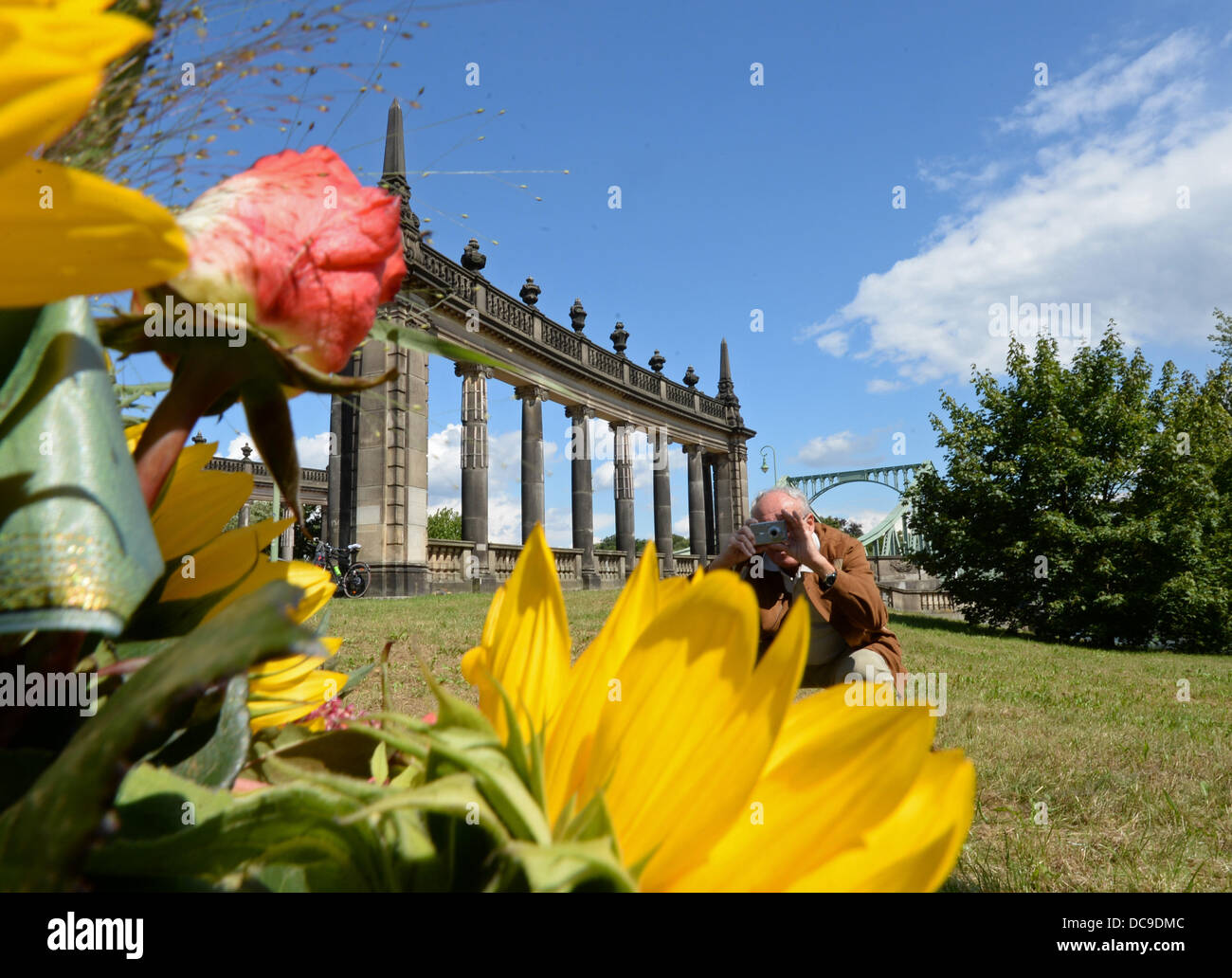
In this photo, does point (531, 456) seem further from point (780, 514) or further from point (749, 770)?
point (749, 770)

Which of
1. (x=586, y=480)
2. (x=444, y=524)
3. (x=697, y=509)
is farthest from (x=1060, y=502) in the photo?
(x=444, y=524)

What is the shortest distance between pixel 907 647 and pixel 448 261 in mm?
12977

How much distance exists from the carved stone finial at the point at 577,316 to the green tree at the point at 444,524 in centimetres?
2565

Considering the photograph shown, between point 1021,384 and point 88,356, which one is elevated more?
point 1021,384

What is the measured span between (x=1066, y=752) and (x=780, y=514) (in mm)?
3246

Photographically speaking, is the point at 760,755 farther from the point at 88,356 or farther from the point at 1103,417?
the point at 1103,417

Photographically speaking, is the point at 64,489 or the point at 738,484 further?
the point at 738,484

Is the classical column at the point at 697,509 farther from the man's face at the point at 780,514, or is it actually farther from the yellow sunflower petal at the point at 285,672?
the yellow sunflower petal at the point at 285,672

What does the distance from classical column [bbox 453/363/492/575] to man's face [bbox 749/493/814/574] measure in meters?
14.3

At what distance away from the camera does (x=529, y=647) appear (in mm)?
408

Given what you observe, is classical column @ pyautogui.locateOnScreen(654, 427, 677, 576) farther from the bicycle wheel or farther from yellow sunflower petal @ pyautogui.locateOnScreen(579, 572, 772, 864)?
yellow sunflower petal @ pyautogui.locateOnScreen(579, 572, 772, 864)

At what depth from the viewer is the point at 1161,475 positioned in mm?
17562
